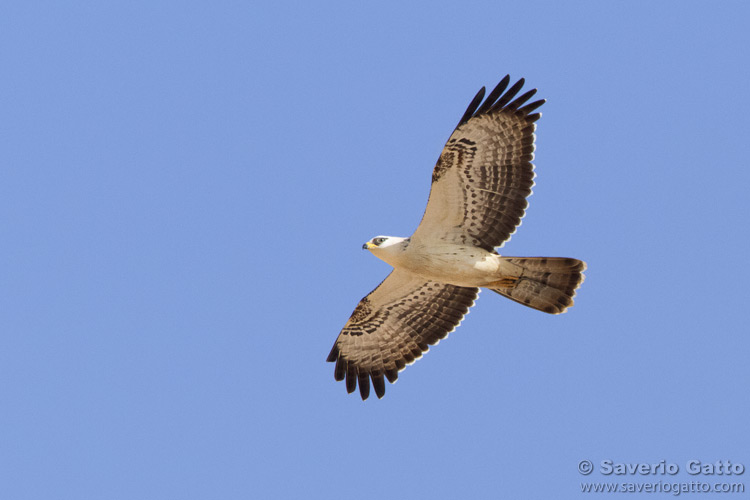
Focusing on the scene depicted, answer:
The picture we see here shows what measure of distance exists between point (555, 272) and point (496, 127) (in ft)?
7.39

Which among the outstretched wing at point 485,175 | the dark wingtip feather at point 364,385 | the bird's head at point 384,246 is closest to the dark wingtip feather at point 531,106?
the outstretched wing at point 485,175

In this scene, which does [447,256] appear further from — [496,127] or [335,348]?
[335,348]

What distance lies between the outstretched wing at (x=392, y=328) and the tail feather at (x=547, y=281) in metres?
1.43

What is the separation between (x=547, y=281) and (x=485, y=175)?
1785 millimetres

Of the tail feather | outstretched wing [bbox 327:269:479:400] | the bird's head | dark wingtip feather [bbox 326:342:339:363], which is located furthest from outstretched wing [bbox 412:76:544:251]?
dark wingtip feather [bbox 326:342:339:363]

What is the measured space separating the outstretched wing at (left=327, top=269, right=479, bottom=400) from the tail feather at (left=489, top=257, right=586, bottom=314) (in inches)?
56.1

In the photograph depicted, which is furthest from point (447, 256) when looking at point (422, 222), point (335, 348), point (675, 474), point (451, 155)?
point (675, 474)

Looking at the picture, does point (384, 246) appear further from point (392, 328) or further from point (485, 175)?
point (392, 328)

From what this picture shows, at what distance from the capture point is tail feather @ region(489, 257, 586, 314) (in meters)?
12.8

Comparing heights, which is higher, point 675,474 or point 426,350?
point 426,350

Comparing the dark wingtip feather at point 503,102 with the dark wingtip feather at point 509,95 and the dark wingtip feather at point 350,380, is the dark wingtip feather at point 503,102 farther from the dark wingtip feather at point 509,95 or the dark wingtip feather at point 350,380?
the dark wingtip feather at point 350,380

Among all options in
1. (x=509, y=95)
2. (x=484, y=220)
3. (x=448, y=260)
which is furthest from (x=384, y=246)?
(x=509, y=95)

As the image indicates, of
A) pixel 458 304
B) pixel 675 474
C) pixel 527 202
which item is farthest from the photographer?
pixel 458 304

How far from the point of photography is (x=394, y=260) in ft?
42.9
